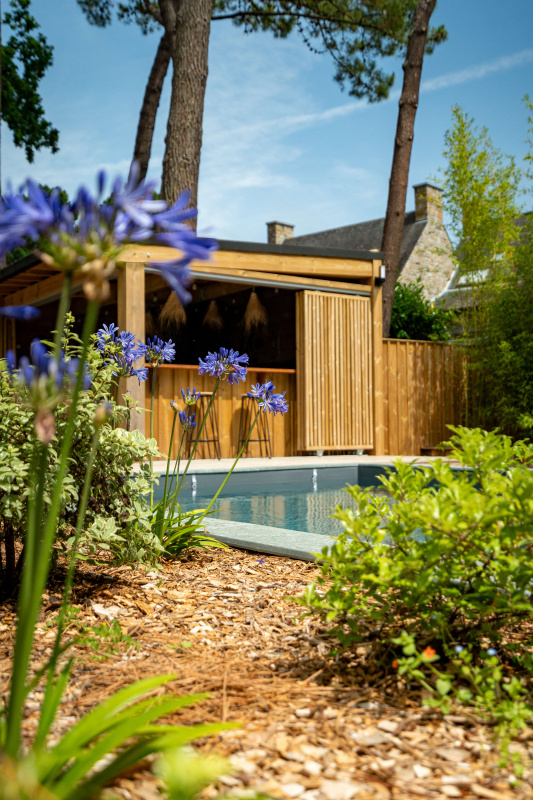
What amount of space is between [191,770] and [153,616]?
1557 mm

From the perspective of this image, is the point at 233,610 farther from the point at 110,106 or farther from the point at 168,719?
the point at 110,106

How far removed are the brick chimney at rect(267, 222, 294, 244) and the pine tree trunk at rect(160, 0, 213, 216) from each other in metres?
15.4

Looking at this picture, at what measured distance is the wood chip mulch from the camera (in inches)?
48.4

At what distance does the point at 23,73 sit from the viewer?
55.8 ft

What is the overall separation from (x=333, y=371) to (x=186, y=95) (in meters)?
4.25

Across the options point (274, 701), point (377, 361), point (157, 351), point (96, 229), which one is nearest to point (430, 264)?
point (377, 361)

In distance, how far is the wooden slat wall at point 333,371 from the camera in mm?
9117

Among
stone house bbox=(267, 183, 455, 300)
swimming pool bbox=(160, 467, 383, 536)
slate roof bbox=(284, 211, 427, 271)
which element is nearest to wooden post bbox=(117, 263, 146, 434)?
swimming pool bbox=(160, 467, 383, 536)

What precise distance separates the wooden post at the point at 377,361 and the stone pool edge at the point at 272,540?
6.16 m

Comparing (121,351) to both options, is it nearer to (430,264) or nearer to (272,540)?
(272,540)

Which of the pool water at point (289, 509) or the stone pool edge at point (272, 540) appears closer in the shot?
the stone pool edge at point (272, 540)

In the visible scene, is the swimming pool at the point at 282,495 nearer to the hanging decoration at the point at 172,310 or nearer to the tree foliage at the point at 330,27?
the hanging decoration at the point at 172,310

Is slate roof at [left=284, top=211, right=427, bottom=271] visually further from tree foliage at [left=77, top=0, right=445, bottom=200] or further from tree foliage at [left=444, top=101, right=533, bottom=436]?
tree foliage at [left=444, top=101, right=533, bottom=436]

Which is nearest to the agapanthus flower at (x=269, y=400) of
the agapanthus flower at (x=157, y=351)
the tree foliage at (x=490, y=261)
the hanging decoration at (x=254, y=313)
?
the agapanthus flower at (x=157, y=351)
